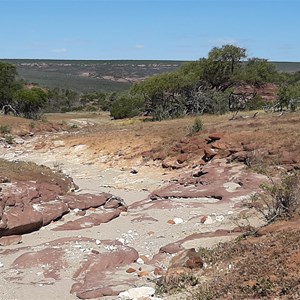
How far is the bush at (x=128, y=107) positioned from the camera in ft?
142

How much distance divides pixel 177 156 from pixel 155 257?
10.8m

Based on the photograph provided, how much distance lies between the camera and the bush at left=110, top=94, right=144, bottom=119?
4341 centimetres

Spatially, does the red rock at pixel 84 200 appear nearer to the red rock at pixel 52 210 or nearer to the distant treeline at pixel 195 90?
the red rock at pixel 52 210

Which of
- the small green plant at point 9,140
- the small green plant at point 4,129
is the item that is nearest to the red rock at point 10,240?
the small green plant at point 9,140


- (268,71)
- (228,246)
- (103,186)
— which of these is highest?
(268,71)

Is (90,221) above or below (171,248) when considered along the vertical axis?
below

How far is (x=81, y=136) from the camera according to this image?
27.5 metres

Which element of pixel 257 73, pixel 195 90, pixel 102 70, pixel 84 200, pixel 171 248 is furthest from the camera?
pixel 102 70

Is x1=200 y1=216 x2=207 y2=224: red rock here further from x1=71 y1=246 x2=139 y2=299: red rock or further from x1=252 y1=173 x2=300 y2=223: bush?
x1=71 y1=246 x2=139 y2=299: red rock

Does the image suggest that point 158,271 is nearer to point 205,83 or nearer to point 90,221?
point 90,221

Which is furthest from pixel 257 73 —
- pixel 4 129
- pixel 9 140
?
pixel 9 140

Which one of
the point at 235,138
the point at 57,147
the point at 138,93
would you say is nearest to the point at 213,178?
the point at 235,138

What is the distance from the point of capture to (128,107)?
4472 centimetres

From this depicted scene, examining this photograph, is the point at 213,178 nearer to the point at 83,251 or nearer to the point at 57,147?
the point at 83,251
